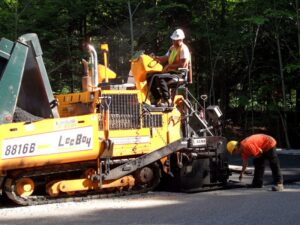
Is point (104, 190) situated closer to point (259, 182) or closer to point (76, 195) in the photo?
point (76, 195)

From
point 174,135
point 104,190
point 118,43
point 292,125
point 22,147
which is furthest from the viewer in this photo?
point 118,43

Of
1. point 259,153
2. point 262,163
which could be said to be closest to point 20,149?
point 259,153

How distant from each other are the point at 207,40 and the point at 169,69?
10023 millimetres

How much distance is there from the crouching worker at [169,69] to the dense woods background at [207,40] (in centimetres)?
796

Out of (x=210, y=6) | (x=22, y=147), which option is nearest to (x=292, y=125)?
(x=210, y=6)

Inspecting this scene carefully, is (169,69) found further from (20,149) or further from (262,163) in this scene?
(20,149)

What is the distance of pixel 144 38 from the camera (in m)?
18.3

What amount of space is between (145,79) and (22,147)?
2585 mm

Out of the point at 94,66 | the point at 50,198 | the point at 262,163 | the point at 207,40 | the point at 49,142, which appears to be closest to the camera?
the point at 49,142

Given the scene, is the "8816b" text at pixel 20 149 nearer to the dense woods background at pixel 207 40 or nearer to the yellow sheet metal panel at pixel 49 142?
the yellow sheet metal panel at pixel 49 142

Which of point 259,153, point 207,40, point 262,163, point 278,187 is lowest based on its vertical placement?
point 278,187

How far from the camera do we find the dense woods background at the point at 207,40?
16969 mm

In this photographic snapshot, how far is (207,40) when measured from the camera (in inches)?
722

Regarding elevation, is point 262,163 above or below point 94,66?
below
